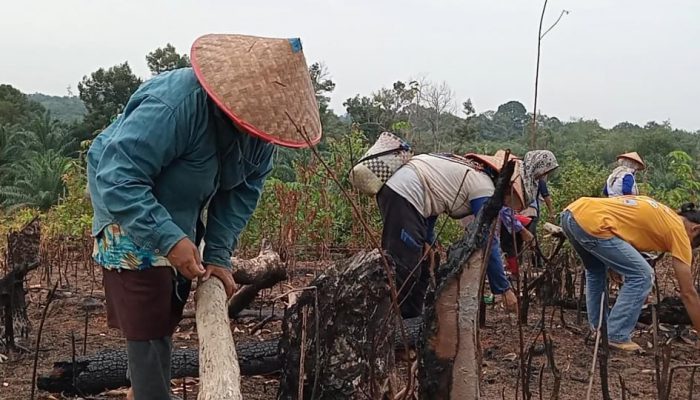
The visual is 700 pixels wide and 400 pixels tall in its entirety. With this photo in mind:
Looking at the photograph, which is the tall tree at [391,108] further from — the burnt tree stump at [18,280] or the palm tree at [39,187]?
the palm tree at [39,187]

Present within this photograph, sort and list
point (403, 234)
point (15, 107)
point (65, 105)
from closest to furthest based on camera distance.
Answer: point (403, 234), point (15, 107), point (65, 105)

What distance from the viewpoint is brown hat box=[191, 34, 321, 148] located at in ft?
6.62

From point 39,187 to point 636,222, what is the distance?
14.8m

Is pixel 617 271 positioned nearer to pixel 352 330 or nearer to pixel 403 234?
pixel 403 234

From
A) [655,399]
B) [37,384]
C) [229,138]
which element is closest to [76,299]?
[37,384]

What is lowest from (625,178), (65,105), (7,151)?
(625,178)

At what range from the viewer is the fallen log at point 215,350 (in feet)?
5.54

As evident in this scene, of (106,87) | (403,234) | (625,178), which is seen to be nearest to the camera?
(403,234)

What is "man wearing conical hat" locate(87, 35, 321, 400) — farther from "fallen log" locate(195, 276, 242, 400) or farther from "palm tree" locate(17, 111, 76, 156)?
"palm tree" locate(17, 111, 76, 156)

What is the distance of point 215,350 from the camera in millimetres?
1827

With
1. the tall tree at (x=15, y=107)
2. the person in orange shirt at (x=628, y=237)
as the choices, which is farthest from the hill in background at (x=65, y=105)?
the person in orange shirt at (x=628, y=237)

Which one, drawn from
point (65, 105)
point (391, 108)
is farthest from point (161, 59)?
A: point (65, 105)

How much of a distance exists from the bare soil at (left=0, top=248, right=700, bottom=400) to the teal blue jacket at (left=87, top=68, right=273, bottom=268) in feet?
3.23

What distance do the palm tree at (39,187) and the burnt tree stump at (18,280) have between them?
41.2 feet
